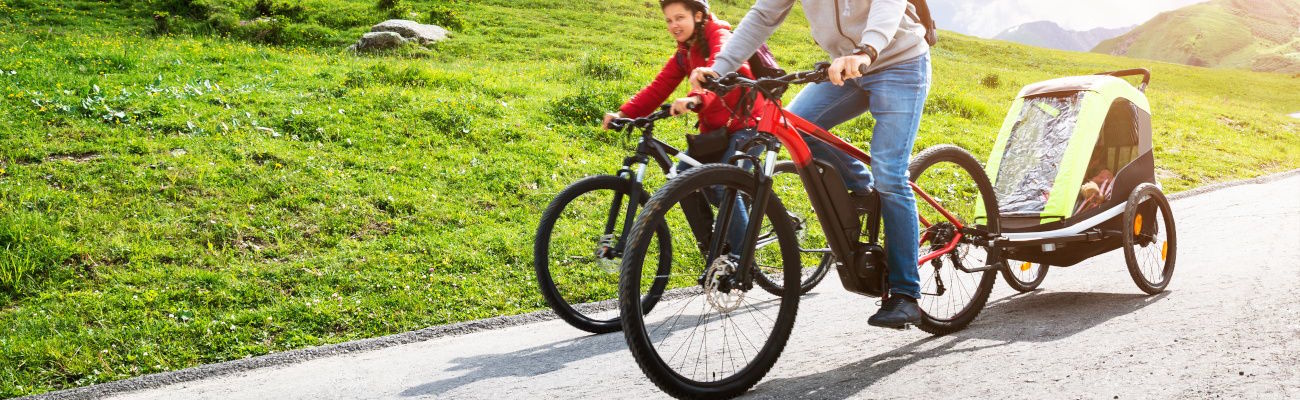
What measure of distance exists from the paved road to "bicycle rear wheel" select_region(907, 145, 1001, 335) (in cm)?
13

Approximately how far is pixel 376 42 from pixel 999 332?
1997 cm

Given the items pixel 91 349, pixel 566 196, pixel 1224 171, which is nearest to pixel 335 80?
pixel 91 349

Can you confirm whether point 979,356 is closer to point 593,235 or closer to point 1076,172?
point 1076,172

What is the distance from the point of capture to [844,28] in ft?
14.2

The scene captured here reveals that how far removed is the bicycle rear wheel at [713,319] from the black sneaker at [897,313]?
0.44 m

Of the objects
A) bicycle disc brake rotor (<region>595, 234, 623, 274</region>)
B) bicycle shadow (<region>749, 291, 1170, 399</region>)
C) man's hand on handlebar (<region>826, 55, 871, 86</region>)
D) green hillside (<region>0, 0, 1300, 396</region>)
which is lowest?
green hillside (<region>0, 0, 1300, 396</region>)

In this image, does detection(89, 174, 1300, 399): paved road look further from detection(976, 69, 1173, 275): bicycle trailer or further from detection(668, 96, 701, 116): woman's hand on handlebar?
detection(668, 96, 701, 116): woman's hand on handlebar

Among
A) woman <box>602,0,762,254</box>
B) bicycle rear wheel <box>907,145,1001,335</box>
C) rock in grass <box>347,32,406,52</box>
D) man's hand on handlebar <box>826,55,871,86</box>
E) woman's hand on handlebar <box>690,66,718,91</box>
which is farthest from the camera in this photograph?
rock in grass <box>347,32,406,52</box>

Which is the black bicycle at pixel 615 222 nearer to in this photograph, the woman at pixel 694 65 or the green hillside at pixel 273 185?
the woman at pixel 694 65

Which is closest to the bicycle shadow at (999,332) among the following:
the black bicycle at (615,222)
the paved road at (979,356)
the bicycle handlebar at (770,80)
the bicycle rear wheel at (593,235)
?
the paved road at (979,356)

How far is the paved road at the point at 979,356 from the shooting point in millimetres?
3951

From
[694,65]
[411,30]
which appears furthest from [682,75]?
[411,30]

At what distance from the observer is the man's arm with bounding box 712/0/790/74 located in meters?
4.49

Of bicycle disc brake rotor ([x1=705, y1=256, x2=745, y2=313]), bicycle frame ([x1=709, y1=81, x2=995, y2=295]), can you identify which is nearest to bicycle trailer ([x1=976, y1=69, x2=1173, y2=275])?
bicycle frame ([x1=709, y1=81, x2=995, y2=295])
